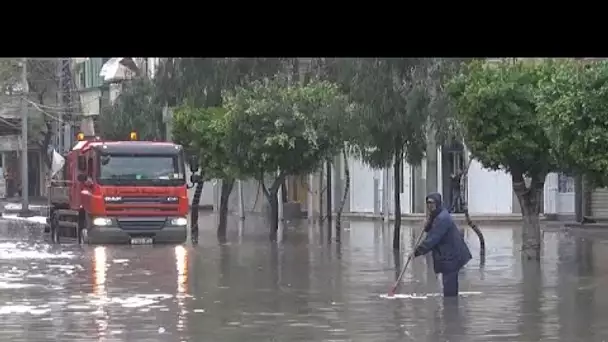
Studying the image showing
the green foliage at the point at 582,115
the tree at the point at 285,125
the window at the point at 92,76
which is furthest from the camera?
the window at the point at 92,76

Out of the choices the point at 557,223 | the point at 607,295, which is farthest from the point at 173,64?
the point at 607,295

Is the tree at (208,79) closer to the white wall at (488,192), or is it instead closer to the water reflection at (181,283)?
the water reflection at (181,283)

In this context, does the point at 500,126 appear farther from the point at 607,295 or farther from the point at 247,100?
the point at 247,100

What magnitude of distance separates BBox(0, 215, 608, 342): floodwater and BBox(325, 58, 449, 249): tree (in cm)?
254

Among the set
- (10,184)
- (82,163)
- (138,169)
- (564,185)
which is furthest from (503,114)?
(10,184)

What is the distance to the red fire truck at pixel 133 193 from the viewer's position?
100 feet

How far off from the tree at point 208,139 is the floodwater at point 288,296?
397 centimetres

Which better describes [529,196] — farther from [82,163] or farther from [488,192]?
[488,192]

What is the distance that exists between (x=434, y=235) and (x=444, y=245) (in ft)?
0.67

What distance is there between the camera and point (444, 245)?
1780 cm

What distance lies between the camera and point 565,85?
2056 cm

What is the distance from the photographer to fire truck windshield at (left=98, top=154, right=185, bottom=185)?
30703mm

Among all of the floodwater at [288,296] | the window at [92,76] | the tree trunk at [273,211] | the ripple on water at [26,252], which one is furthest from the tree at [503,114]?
the window at [92,76]
